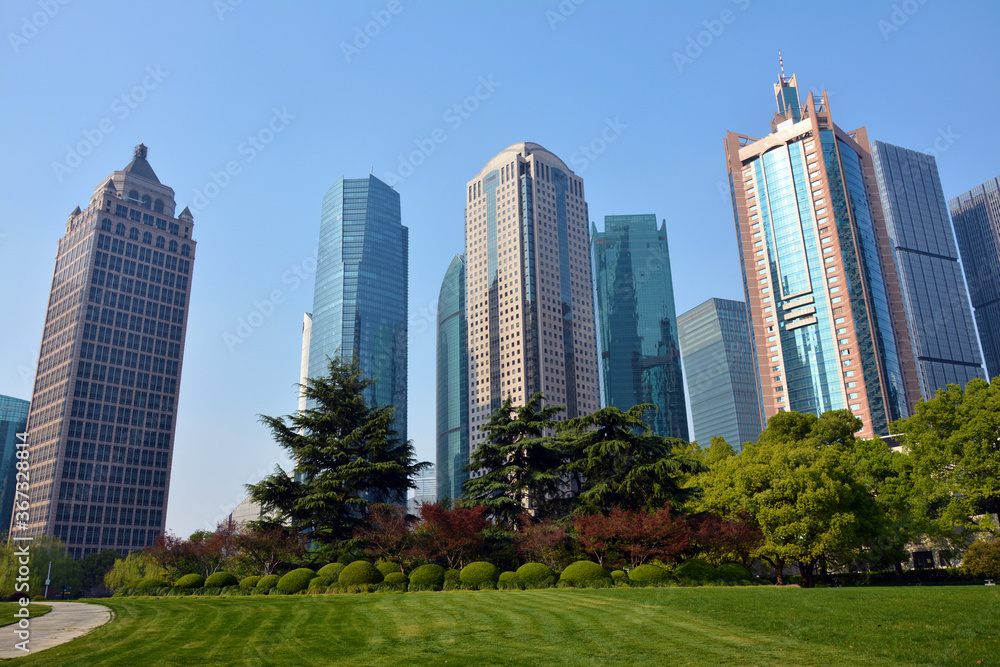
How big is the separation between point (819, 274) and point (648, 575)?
4536 inches

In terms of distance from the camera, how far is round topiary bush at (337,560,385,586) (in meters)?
36.7

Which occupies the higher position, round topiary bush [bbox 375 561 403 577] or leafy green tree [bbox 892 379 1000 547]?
leafy green tree [bbox 892 379 1000 547]

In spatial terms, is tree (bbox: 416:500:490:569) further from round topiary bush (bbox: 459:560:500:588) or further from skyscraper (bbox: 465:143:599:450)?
skyscraper (bbox: 465:143:599:450)

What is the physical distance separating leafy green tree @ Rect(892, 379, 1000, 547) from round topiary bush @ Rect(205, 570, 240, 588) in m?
45.1

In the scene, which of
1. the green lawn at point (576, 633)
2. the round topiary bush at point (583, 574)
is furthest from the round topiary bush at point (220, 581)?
the round topiary bush at point (583, 574)

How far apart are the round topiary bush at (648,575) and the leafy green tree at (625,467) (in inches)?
189

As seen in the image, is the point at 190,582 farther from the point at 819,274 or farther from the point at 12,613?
the point at 819,274

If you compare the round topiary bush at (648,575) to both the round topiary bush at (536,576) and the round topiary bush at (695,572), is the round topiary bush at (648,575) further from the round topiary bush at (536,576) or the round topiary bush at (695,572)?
the round topiary bush at (536,576)

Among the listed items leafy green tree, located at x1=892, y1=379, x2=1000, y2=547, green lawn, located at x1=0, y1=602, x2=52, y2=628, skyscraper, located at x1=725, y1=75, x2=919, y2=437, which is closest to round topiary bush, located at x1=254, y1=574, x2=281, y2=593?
green lawn, located at x1=0, y1=602, x2=52, y2=628

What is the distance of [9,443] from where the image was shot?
186 meters

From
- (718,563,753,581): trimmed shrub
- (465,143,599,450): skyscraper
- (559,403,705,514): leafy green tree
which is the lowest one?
(718,563,753,581): trimmed shrub

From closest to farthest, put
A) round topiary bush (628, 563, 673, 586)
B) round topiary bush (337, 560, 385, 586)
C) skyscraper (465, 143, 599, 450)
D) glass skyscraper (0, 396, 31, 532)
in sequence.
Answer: round topiary bush (628, 563, 673, 586)
round topiary bush (337, 560, 385, 586)
glass skyscraper (0, 396, 31, 532)
skyscraper (465, 143, 599, 450)

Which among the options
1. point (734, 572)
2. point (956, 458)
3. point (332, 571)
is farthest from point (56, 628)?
point (956, 458)

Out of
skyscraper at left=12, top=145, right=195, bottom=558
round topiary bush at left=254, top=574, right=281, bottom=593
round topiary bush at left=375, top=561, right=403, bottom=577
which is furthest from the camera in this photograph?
skyscraper at left=12, top=145, right=195, bottom=558
